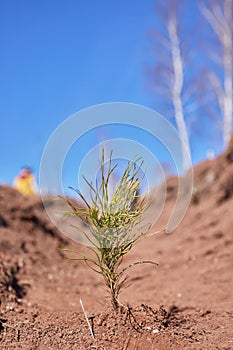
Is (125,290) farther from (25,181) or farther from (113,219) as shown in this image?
(25,181)

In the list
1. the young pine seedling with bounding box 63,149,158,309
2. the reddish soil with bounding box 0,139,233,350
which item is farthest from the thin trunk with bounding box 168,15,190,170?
the young pine seedling with bounding box 63,149,158,309

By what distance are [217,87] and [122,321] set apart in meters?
17.3

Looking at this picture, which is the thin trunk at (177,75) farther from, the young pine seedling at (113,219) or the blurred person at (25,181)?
the young pine seedling at (113,219)

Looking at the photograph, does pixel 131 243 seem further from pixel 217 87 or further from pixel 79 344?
pixel 217 87

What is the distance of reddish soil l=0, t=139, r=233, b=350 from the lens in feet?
8.59

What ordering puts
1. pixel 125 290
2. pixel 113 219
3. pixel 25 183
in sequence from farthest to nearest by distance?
pixel 25 183 < pixel 125 290 < pixel 113 219

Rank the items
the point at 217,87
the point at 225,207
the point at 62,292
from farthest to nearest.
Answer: the point at 217,87
the point at 225,207
the point at 62,292

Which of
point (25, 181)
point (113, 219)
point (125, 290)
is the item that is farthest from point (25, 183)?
point (113, 219)

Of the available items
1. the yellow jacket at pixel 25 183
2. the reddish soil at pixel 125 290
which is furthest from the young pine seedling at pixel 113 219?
the yellow jacket at pixel 25 183

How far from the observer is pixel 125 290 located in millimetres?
4684

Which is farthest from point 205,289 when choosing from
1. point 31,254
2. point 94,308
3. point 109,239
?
point 31,254

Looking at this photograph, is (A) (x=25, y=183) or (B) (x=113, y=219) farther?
(A) (x=25, y=183)

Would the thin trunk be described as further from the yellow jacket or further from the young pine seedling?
the young pine seedling

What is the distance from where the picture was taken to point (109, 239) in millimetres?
2711
